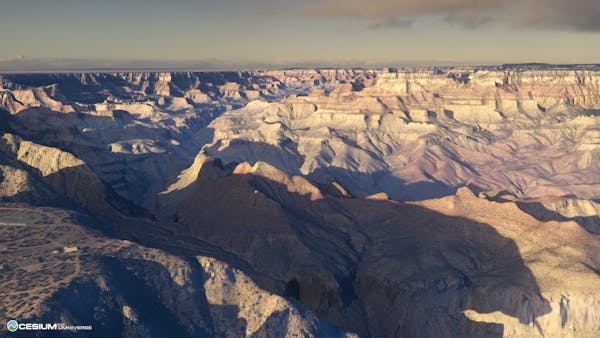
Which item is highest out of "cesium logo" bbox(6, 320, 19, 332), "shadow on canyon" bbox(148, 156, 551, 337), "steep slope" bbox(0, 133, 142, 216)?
"cesium logo" bbox(6, 320, 19, 332)

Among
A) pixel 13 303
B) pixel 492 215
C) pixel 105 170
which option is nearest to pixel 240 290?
pixel 13 303

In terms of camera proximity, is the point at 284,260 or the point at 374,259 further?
the point at 374,259

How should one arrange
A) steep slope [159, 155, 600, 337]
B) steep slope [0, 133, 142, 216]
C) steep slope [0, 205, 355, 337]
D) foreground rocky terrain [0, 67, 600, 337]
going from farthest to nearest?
1. steep slope [0, 133, 142, 216]
2. steep slope [159, 155, 600, 337]
3. foreground rocky terrain [0, 67, 600, 337]
4. steep slope [0, 205, 355, 337]

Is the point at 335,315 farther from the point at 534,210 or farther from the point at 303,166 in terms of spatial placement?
the point at 303,166

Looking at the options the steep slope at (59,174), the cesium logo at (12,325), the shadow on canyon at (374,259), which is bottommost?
the shadow on canyon at (374,259)

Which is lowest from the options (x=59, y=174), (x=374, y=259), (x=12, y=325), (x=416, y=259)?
(x=374, y=259)

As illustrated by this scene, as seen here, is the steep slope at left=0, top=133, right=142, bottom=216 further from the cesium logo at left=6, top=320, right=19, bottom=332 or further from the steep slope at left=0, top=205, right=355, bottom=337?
the cesium logo at left=6, top=320, right=19, bottom=332

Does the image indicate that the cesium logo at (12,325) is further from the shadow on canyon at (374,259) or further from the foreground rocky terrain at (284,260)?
the shadow on canyon at (374,259)

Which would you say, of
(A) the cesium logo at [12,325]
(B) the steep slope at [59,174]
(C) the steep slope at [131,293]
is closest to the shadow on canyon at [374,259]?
(C) the steep slope at [131,293]

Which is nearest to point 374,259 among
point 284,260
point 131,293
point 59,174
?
point 284,260

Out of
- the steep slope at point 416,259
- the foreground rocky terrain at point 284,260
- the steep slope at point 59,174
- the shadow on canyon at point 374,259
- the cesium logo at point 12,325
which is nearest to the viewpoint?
the cesium logo at point 12,325

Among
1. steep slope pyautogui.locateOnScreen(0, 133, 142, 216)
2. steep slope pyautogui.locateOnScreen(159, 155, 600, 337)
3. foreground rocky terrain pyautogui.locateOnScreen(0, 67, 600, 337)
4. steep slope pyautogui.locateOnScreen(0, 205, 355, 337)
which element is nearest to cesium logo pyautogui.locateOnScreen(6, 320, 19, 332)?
steep slope pyautogui.locateOnScreen(0, 205, 355, 337)

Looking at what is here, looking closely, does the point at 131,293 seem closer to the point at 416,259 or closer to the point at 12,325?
the point at 12,325

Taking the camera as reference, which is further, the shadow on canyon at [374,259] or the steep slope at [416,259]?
the shadow on canyon at [374,259]
